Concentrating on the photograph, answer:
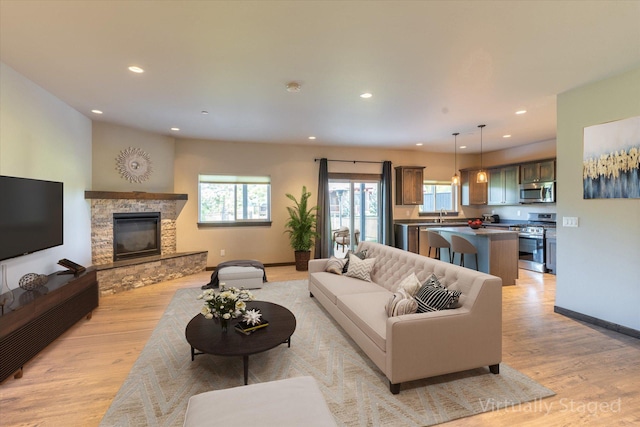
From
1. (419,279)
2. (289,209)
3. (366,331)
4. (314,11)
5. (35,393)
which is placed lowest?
(35,393)

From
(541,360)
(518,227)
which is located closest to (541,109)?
(518,227)

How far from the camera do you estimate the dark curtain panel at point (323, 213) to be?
6773 mm

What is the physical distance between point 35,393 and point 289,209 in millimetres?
4781

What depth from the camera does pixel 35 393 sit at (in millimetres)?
2201

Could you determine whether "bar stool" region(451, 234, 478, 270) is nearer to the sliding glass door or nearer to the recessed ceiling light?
the sliding glass door

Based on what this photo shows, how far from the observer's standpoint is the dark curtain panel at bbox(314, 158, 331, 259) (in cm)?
677

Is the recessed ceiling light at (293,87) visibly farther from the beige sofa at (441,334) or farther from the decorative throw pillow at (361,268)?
the beige sofa at (441,334)

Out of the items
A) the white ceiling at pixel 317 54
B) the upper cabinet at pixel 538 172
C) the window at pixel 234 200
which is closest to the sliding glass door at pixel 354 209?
the window at pixel 234 200

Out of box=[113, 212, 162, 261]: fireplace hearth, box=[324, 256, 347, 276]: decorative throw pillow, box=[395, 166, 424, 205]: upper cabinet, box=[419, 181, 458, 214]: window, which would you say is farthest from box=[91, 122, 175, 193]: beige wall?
box=[419, 181, 458, 214]: window

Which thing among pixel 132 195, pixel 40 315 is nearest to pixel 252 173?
pixel 132 195

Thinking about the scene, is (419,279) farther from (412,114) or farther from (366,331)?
(412,114)

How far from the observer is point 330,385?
225 cm

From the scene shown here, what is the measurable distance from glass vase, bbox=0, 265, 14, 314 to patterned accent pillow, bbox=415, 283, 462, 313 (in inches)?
134

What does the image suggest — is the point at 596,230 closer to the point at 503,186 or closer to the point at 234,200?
the point at 503,186
